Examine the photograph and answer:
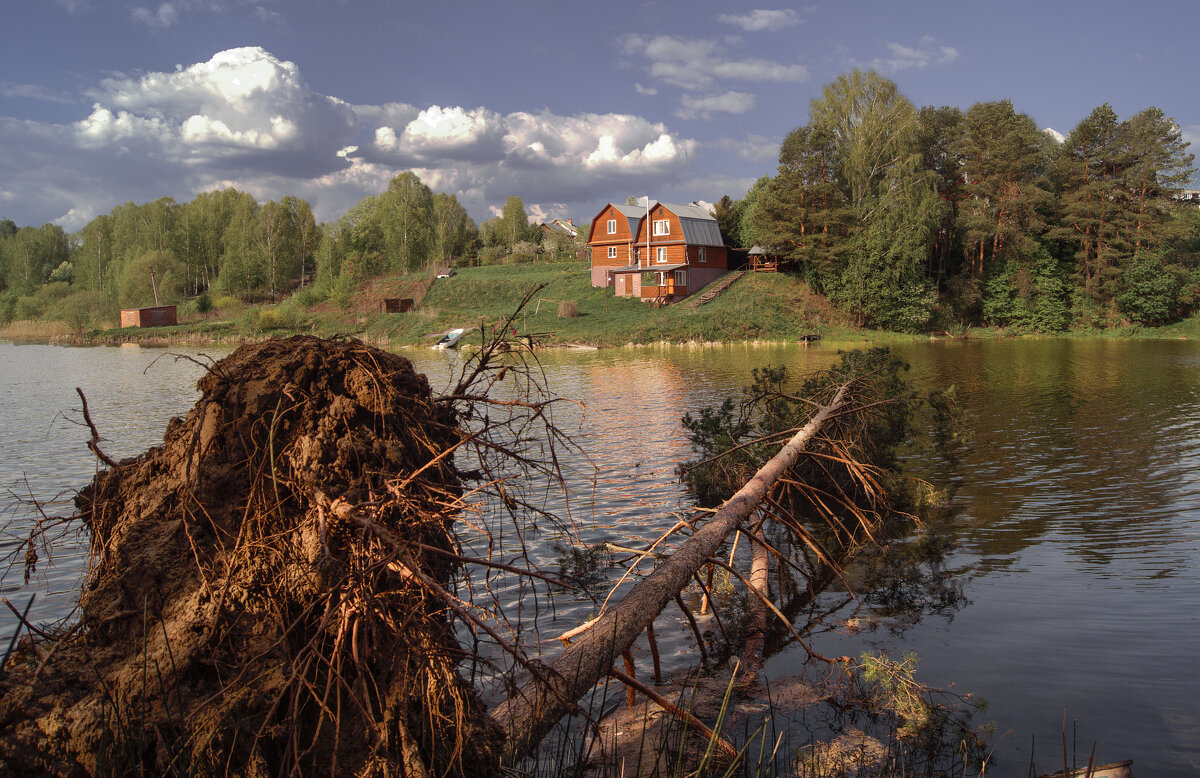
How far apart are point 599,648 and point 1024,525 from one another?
806cm

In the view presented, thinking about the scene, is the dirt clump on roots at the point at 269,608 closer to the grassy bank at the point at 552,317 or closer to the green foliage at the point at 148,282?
the grassy bank at the point at 552,317

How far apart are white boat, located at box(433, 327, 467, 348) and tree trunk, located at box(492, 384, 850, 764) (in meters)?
40.3

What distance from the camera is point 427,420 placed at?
13.9 ft

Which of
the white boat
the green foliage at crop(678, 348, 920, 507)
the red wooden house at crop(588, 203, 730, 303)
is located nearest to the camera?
the green foliage at crop(678, 348, 920, 507)

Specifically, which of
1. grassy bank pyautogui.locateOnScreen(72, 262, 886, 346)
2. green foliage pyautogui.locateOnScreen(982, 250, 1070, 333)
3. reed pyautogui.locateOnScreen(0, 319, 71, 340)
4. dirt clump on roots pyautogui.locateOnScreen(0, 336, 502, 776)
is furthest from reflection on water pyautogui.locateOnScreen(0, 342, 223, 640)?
green foliage pyautogui.locateOnScreen(982, 250, 1070, 333)

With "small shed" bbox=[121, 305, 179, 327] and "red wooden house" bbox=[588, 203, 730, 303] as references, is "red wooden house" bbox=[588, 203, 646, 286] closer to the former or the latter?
"red wooden house" bbox=[588, 203, 730, 303]

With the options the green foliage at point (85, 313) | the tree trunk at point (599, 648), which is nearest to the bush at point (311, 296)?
the green foliage at point (85, 313)

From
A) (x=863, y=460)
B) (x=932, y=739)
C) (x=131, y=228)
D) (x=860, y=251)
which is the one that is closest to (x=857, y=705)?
(x=932, y=739)

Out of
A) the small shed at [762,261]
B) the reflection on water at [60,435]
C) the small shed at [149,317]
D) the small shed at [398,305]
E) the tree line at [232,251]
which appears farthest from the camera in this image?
the tree line at [232,251]

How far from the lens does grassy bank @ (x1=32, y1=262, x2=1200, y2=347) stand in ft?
152

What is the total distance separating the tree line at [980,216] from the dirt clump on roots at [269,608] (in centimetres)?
4984

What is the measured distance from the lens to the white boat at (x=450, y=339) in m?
45.7

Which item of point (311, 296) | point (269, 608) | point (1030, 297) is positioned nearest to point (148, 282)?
point (311, 296)

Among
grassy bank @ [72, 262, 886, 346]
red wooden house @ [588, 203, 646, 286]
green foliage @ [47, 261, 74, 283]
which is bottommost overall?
grassy bank @ [72, 262, 886, 346]
